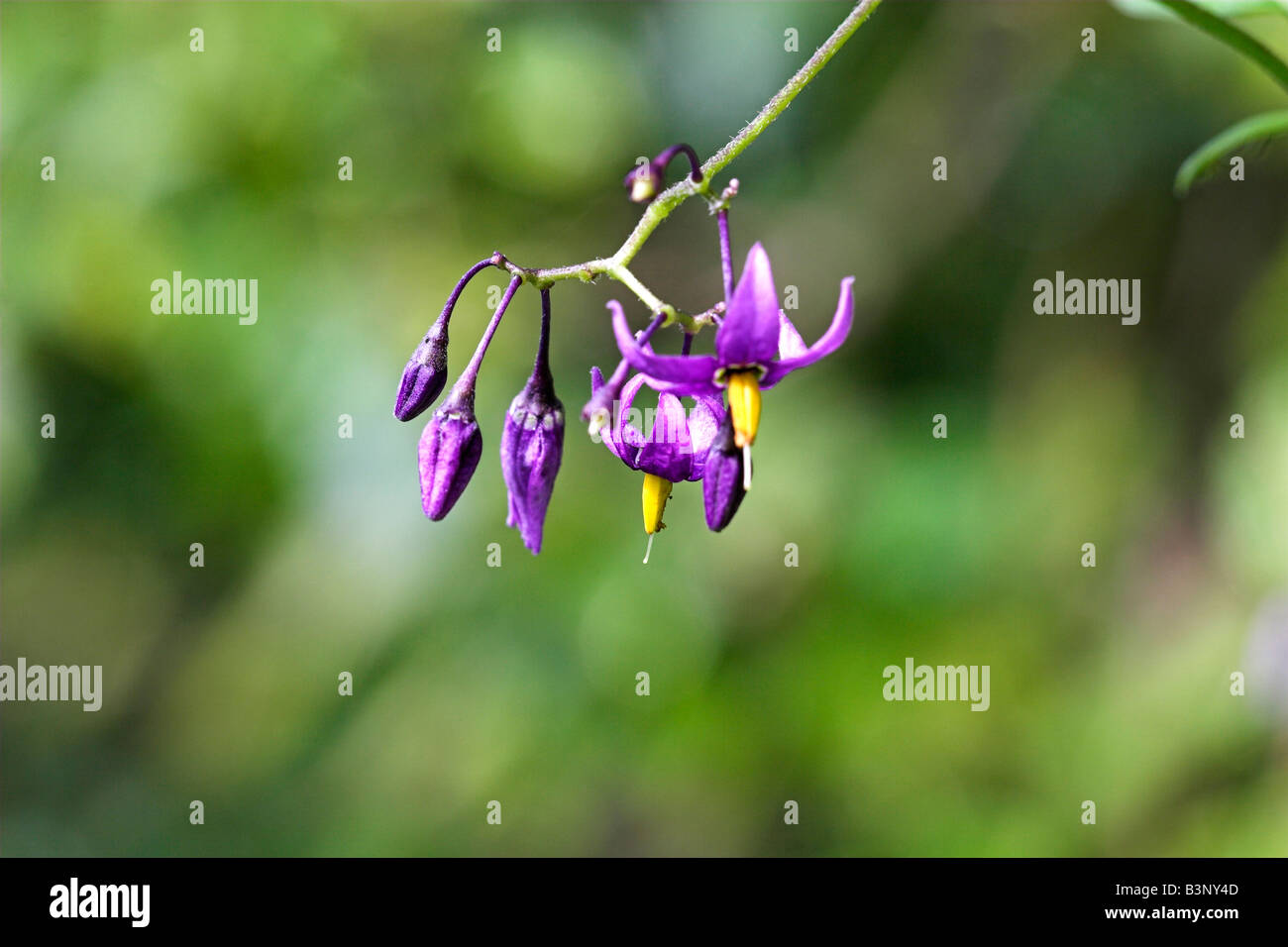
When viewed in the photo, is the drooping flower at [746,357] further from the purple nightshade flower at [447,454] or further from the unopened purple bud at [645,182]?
the purple nightshade flower at [447,454]

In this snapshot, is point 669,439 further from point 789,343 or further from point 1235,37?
point 1235,37

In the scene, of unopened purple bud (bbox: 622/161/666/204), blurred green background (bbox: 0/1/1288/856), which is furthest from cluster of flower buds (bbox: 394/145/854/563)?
blurred green background (bbox: 0/1/1288/856)

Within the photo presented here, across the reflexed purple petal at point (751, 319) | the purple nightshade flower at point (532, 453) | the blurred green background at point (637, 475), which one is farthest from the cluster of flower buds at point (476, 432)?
the blurred green background at point (637, 475)

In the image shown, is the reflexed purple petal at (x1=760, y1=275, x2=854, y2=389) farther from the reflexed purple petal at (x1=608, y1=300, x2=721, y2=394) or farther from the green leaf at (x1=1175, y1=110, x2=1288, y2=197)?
the green leaf at (x1=1175, y1=110, x2=1288, y2=197)

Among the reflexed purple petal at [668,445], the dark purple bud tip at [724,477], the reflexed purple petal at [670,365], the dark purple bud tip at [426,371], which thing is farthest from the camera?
the dark purple bud tip at [426,371]

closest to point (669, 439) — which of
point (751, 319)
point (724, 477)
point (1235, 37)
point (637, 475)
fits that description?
point (724, 477)

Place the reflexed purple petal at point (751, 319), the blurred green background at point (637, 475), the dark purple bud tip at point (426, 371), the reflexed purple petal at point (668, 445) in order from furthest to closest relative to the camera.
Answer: the blurred green background at point (637, 475) < the dark purple bud tip at point (426, 371) < the reflexed purple petal at point (668, 445) < the reflexed purple petal at point (751, 319)

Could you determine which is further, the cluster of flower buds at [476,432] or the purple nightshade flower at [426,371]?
the purple nightshade flower at [426,371]
